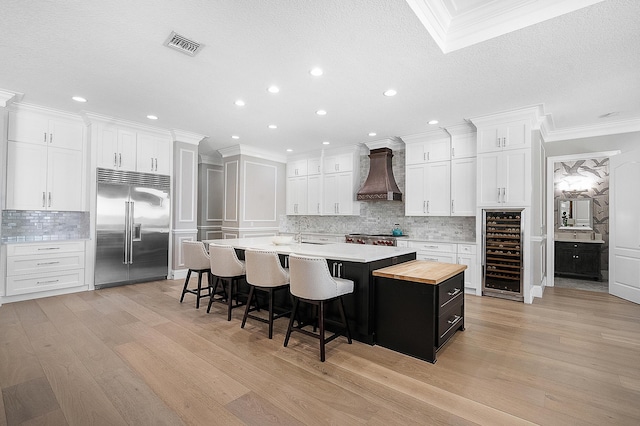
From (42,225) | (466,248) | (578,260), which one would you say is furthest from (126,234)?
(578,260)

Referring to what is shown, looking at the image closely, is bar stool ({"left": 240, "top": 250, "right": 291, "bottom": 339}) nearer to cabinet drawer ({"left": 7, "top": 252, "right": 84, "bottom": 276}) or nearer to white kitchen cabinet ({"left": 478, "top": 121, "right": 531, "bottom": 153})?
cabinet drawer ({"left": 7, "top": 252, "right": 84, "bottom": 276})

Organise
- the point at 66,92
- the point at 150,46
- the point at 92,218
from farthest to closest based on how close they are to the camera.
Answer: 1. the point at 92,218
2. the point at 66,92
3. the point at 150,46

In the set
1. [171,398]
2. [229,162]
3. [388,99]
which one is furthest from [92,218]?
[388,99]

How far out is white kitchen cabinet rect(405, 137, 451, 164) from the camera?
557 cm

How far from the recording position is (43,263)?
454 centimetres

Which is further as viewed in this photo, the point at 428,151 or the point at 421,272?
the point at 428,151

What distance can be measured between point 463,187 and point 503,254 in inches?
51.0

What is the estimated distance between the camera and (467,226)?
5582 mm

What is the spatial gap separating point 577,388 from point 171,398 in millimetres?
2915

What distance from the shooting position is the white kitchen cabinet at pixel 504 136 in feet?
14.8

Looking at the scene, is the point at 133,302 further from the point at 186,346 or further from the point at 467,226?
the point at 467,226

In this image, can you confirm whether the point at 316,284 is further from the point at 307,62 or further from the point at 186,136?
the point at 186,136

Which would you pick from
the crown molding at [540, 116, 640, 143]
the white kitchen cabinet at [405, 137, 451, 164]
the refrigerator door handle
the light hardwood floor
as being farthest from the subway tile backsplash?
the crown molding at [540, 116, 640, 143]

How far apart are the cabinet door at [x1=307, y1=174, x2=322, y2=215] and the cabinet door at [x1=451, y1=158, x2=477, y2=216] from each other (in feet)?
10.1
